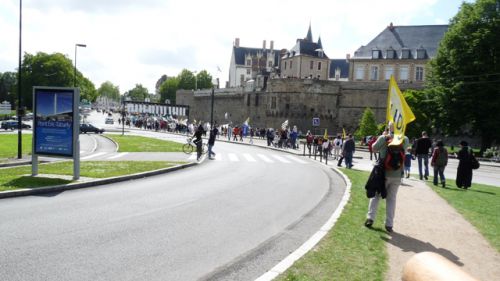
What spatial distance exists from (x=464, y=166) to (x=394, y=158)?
25.4 ft

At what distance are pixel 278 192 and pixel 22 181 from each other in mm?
6572

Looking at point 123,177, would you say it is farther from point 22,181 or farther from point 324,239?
point 324,239

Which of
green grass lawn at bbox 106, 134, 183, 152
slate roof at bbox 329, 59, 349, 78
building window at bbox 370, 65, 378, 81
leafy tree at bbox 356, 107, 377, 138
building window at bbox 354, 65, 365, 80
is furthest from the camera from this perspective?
slate roof at bbox 329, 59, 349, 78

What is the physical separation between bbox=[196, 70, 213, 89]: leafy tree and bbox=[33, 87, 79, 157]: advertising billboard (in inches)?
4699

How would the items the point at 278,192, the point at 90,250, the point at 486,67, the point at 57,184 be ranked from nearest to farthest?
the point at 90,250 → the point at 57,184 → the point at 278,192 → the point at 486,67

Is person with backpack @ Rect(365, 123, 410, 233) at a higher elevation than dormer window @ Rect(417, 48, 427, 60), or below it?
below

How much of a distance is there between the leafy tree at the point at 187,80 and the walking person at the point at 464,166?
120 meters

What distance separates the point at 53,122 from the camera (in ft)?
43.3

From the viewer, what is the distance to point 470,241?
7.29 metres

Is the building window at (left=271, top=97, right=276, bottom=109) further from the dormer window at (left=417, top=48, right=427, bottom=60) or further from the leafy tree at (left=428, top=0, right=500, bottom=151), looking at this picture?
the leafy tree at (left=428, top=0, right=500, bottom=151)

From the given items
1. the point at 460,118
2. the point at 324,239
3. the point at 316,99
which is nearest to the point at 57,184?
the point at 324,239

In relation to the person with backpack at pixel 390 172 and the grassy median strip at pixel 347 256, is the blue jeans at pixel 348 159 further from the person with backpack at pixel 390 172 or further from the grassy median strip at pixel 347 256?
the person with backpack at pixel 390 172

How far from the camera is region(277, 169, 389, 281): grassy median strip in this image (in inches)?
209

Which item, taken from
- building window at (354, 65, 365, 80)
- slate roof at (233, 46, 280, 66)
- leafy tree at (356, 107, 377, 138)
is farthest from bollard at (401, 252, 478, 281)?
slate roof at (233, 46, 280, 66)
